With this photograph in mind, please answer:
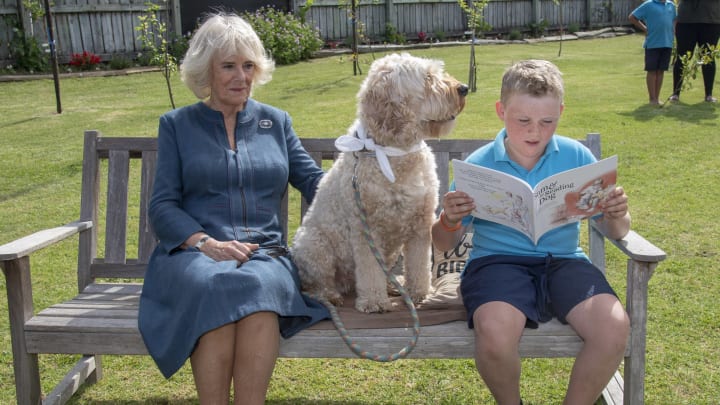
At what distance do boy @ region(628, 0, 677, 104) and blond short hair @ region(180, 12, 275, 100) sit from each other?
9.62 meters

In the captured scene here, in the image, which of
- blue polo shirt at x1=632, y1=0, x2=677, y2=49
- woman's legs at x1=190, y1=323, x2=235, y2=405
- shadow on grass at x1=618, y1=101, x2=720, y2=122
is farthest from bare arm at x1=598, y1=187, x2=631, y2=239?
blue polo shirt at x1=632, y1=0, x2=677, y2=49

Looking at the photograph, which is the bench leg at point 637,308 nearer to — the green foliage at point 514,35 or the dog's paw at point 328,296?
the dog's paw at point 328,296

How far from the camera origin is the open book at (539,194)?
8.77ft

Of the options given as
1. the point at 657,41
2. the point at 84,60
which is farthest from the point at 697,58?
the point at 84,60

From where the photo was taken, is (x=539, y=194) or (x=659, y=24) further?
(x=659, y=24)

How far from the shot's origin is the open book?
2674 millimetres

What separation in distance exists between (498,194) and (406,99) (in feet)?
2.01

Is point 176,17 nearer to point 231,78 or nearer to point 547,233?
point 231,78

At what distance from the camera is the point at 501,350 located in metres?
2.71

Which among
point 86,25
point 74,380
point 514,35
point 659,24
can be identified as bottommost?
point 74,380

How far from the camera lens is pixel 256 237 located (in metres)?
3.38

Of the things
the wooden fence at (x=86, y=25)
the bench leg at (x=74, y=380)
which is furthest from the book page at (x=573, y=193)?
the wooden fence at (x=86, y=25)

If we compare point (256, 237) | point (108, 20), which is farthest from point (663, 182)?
point (108, 20)

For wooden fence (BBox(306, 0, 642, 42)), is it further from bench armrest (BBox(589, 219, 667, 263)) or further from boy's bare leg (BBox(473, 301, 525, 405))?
boy's bare leg (BBox(473, 301, 525, 405))
